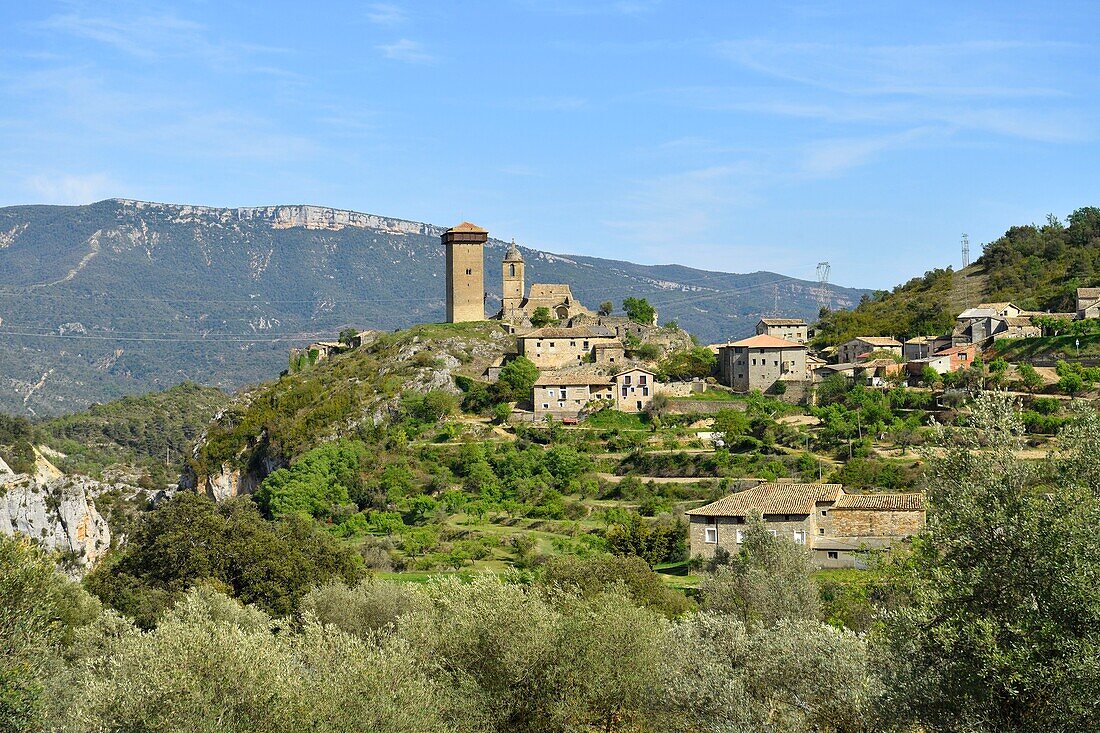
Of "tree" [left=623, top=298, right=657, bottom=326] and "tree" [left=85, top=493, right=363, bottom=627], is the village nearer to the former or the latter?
"tree" [left=623, top=298, right=657, bottom=326]

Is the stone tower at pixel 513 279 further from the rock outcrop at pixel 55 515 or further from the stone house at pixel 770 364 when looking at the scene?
the rock outcrop at pixel 55 515

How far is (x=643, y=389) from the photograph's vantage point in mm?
67688

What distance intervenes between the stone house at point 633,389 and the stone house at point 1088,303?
83.5ft

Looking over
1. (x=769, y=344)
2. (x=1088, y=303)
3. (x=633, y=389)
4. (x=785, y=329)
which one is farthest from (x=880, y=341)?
(x=633, y=389)

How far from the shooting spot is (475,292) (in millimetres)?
84438

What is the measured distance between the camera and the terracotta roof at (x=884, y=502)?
40.6 meters

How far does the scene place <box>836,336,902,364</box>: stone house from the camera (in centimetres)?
7194

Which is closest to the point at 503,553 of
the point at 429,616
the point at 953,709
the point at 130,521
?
the point at 429,616

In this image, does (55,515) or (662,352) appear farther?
(55,515)

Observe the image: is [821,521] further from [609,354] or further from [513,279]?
[513,279]

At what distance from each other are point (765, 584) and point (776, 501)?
476 inches

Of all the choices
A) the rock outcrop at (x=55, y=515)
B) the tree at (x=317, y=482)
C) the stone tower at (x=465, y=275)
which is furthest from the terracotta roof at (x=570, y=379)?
the rock outcrop at (x=55, y=515)

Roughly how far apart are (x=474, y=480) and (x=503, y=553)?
435 inches

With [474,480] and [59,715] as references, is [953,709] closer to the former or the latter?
[59,715]
